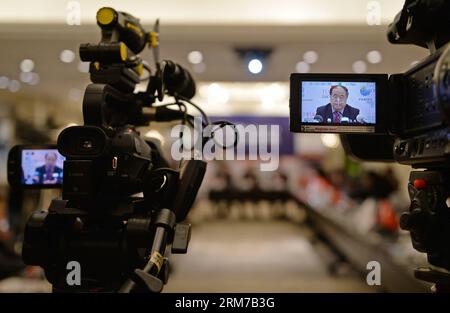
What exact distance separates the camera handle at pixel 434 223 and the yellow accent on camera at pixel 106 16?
1431 millimetres

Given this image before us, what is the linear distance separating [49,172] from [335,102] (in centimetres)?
135

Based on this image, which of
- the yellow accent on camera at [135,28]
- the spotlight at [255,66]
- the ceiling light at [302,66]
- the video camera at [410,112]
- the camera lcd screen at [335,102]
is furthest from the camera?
the ceiling light at [302,66]

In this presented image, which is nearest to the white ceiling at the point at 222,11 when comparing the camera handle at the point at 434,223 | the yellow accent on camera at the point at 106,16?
the yellow accent on camera at the point at 106,16

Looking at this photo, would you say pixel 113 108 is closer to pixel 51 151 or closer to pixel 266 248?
pixel 51 151

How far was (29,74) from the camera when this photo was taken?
729cm

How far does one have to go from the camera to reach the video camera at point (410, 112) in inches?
63.8

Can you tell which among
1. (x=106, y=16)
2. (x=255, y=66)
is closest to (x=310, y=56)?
(x=255, y=66)

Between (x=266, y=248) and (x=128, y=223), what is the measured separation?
592 cm

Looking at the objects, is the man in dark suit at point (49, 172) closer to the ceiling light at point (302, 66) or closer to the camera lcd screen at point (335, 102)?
the camera lcd screen at point (335, 102)

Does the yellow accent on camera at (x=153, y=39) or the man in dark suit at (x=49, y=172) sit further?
the yellow accent on camera at (x=153, y=39)

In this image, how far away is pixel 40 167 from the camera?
203 centimetres

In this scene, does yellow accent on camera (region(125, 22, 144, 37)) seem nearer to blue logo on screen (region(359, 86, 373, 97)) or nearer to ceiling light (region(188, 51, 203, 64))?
blue logo on screen (region(359, 86, 373, 97))

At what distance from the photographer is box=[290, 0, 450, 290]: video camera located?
1.62 meters

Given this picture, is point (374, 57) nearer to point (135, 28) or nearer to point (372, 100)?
point (372, 100)
